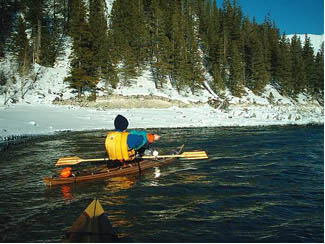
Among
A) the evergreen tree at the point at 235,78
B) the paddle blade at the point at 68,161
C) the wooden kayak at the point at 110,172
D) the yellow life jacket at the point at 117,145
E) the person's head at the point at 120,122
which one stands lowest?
the wooden kayak at the point at 110,172

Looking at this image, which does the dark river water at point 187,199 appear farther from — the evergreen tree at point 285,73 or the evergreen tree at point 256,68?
the evergreen tree at point 285,73

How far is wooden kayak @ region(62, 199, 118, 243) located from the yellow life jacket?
3.83m

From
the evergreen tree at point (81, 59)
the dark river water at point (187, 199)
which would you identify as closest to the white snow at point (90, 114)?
the evergreen tree at point (81, 59)

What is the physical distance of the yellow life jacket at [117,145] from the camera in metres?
8.69

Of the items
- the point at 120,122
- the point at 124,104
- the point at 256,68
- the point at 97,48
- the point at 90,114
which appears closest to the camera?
the point at 120,122

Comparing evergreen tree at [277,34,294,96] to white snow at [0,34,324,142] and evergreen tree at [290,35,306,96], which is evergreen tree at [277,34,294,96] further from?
white snow at [0,34,324,142]

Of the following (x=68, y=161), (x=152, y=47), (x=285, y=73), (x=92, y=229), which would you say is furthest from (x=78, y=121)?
(x=285, y=73)

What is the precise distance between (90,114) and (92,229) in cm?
2216

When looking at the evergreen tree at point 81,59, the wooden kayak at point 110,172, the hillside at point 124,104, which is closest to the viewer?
the wooden kayak at point 110,172

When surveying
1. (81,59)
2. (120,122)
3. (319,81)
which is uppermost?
(319,81)

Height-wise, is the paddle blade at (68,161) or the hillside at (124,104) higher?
the hillside at (124,104)

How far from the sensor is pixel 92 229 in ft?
15.4

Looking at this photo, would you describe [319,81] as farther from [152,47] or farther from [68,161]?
[68,161]

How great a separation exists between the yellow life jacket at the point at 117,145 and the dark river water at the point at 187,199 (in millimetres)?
769
